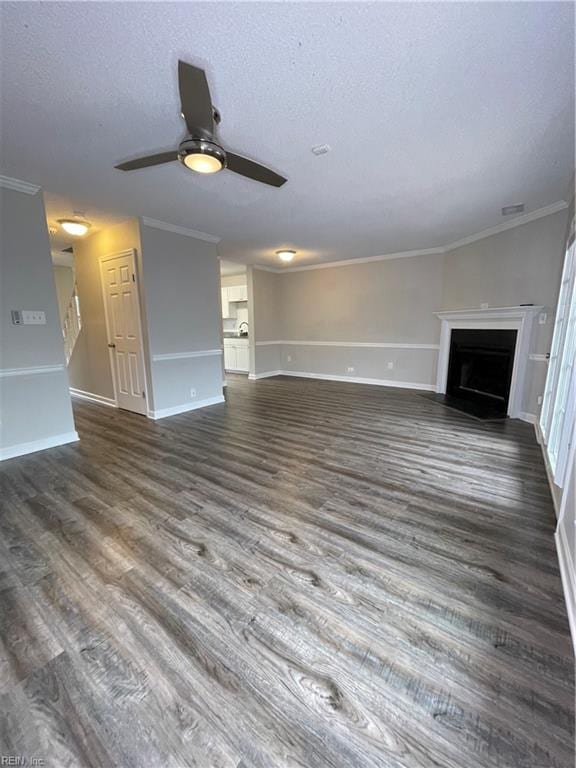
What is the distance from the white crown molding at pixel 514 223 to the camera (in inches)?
139

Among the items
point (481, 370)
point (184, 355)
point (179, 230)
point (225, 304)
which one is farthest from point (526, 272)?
point (225, 304)

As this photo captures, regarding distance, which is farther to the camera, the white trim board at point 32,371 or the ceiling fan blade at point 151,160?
the white trim board at point 32,371

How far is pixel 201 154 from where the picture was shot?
5.92 feet

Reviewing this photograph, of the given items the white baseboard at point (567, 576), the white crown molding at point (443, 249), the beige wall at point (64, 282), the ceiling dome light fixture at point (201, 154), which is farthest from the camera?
the beige wall at point (64, 282)

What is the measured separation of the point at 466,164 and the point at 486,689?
11.0ft

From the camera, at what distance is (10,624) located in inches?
54.4

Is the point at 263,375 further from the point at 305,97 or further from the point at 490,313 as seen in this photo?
the point at 305,97

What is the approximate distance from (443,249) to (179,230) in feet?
14.4

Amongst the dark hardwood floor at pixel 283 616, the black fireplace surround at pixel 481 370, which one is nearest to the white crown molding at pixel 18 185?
the dark hardwood floor at pixel 283 616

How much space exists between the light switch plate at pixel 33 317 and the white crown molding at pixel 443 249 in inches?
178

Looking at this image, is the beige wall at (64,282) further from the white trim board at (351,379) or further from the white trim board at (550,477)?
the white trim board at (550,477)

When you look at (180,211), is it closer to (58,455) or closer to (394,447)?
(58,455)

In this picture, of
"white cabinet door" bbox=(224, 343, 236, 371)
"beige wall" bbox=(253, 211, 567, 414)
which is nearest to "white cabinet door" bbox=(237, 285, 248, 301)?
"beige wall" bbox=(253, 211, 567, 414)

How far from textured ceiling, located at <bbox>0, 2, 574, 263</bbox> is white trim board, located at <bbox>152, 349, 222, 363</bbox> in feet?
5.96
